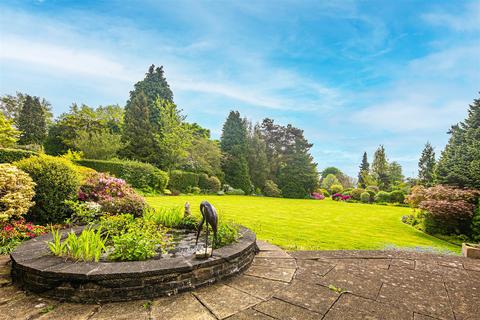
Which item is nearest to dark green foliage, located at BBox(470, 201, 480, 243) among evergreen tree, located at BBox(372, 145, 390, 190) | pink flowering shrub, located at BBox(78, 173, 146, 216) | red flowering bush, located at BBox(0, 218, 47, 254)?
pink flowering shrub, located at BBox(78, 173, 146, 216)

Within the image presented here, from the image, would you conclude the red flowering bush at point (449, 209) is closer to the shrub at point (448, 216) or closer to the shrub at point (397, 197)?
the shrub at point (448, 216)

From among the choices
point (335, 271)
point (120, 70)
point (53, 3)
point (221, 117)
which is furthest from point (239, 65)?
point (221, 117)

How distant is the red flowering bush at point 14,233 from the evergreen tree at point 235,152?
19873mm

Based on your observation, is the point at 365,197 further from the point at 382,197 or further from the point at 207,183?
the point at 207,183

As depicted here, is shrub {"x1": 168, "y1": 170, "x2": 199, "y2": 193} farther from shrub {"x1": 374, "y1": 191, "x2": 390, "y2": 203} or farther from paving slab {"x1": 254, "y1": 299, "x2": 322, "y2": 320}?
shrub {"x1": 374, "y1": 191, "x2": 390, "y2": 203}

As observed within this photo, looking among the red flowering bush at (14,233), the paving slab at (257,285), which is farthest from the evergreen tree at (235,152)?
the paving slab at (257,285)

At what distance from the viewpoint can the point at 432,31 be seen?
6680 millimetres

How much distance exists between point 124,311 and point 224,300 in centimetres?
90

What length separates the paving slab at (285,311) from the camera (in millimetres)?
2062

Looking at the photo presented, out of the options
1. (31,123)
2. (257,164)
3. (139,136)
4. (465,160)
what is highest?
(31,123)

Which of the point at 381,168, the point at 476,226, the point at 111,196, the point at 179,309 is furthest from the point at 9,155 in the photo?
the point at 381,168

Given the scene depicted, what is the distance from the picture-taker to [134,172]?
584 inches

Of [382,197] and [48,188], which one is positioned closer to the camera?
[48,188]

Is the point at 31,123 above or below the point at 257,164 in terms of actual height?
above
